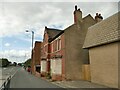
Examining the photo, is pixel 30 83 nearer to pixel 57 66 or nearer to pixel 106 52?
pixel 57 66

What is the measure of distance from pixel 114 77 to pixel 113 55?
1946 millimetres

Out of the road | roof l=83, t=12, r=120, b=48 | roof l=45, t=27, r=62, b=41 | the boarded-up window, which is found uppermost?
roof l=45, t=27, r=62, b=41

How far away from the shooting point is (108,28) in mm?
21141

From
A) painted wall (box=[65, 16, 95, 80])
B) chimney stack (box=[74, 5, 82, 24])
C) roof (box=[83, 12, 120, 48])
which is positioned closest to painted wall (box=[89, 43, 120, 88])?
roof (box=[83, 12, 120, 48])

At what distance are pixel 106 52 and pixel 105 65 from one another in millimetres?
1245

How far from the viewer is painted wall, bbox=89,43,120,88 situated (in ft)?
61.2

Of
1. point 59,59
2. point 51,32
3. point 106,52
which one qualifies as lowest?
point 59,59

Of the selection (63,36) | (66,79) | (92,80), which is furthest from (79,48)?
(92,80)

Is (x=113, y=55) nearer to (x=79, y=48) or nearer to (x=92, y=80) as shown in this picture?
(x=92, y=80)

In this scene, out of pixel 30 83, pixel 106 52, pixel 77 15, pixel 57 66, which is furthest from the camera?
pixel 57 66

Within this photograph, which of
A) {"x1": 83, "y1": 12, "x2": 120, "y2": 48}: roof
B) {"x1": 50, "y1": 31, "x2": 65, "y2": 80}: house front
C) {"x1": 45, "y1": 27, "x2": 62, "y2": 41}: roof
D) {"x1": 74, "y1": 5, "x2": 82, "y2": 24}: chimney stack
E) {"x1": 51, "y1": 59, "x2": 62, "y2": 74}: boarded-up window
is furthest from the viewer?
{"x1": 45, "y1": 27, "x2": 62, "y2": 41}: roof

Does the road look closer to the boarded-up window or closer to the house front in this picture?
the house front

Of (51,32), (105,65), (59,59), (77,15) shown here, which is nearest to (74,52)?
(59,59)

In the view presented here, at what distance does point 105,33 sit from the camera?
21.2 meters
